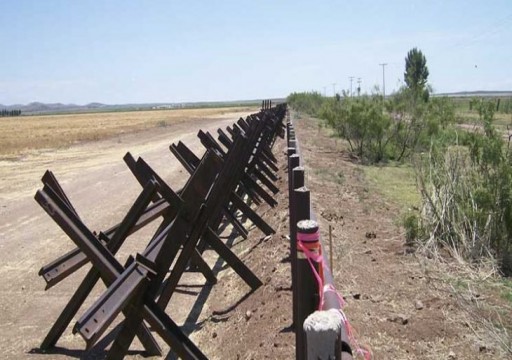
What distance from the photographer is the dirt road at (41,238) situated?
473 centimetres

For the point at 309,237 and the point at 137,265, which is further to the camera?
the point at 137,265

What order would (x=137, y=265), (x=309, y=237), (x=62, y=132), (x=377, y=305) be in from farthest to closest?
(x=62, y=132) → (x=377, y=305) → (x=137, y=265) → (x=309, y=237)

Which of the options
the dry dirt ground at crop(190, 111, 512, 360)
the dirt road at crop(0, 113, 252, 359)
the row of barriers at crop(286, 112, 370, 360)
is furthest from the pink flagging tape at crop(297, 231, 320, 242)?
the dirt road at crop(0, 113, 252, 359)

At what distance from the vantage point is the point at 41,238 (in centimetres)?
791

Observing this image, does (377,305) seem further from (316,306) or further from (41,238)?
(41,238)

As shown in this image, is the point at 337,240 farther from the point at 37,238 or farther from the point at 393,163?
the point at 393,163

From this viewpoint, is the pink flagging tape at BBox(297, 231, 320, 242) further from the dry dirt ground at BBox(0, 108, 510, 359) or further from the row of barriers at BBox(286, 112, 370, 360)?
the dry dirt ground at BBox(0, 108, 510, 359)

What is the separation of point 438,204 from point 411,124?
11767 millimetres

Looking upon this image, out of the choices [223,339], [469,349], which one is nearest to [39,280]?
[223,339]

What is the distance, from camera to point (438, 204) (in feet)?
21.8

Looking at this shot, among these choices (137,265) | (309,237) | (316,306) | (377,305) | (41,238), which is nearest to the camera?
(309,237)

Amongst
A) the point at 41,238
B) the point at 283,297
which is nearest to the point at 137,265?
the point at 283,297

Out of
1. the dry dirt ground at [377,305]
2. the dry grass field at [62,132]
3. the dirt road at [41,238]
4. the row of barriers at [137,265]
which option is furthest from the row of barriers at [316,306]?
the dry grass field at [62,132]

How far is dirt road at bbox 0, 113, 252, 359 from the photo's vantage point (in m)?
4.73
